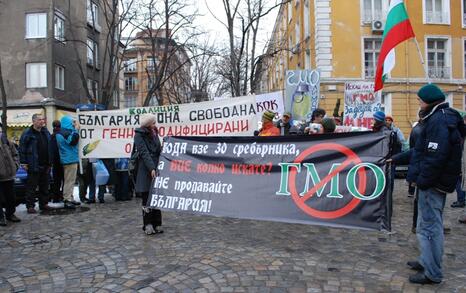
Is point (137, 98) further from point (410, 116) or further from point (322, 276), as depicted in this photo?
point (322, 276)

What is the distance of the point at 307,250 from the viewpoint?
5.62 meters

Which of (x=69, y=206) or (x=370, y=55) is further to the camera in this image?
(x=370, y=55)

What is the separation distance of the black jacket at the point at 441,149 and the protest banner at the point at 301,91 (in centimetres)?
704

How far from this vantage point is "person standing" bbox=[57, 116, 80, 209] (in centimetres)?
905

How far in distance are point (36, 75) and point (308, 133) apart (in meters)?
26.7

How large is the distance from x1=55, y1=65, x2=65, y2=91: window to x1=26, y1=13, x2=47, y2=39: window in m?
2.23

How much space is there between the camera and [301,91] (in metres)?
11.6

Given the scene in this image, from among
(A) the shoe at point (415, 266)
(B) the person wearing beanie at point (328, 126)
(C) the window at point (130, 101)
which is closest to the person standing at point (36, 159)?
(B) the person wearing beanie at point (328, 126)

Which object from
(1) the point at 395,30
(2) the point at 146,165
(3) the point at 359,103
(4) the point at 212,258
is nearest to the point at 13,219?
(2) the point at 146,165

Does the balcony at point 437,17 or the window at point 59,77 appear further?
the balcony at point 437,17

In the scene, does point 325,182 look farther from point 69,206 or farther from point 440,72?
point 440,72

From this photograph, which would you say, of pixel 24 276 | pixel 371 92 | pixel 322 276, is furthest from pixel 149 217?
pixel 371 92

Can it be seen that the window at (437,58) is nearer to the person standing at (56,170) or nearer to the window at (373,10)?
the window at (373,10)

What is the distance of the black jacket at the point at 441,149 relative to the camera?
4.19 m
